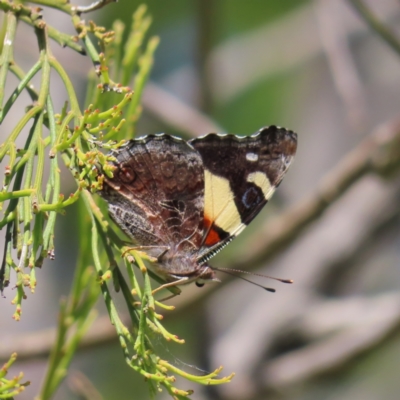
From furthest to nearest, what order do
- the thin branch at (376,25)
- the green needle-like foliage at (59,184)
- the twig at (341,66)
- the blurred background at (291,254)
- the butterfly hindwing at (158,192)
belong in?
the twig at (341,66)
the blurred background at (291,254)
the thin branch at (376,25)
the butterfly hindwing at (158,192)
the green needle-like foliage at (59,184)

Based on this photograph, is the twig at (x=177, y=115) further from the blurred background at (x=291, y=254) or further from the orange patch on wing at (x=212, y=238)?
the orange patch on wing at (x=212, y=238)

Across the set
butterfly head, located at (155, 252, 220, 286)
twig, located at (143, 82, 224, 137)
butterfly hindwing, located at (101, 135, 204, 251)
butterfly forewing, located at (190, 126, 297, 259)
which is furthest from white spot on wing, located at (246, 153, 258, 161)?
twig, located at (143, 82, 224, 137)

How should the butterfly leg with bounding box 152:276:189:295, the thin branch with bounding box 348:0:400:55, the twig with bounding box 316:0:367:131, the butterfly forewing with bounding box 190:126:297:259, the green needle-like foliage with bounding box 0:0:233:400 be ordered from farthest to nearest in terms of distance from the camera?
the twig with bounding box 316:0:367:131 → the thin branch with bounding box 348:0:400:55 → the butterfly forewing with bounding box 190:126:297:259 → the butterfly leg with bounding box 152:276:189:295 → the green needle-like foliage with bounding box 0:0:233:400

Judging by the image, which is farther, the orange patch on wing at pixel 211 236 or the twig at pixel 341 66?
the twig at pixel 341 66

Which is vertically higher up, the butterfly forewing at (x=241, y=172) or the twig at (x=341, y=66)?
the twig at (x=341, y=66)

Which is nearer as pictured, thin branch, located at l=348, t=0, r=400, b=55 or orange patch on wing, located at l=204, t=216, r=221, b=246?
orange patch on wing, located at l=204, t=216, r=221, b=246

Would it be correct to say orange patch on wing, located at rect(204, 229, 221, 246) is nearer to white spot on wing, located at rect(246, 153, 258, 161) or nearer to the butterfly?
the butterfly

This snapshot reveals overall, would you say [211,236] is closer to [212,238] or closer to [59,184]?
[212,238]

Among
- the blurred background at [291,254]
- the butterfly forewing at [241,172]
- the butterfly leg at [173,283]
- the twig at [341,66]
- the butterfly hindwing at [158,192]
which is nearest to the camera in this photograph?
the butterfly leg at [173,283]

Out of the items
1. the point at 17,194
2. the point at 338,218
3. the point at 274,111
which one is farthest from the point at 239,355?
the point at 274,111

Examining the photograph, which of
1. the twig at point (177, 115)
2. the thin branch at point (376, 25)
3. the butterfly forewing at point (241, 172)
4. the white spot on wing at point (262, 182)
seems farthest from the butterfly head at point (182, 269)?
the twig at point (177, 115)
